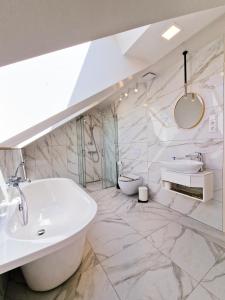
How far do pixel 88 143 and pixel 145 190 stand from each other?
2290mm

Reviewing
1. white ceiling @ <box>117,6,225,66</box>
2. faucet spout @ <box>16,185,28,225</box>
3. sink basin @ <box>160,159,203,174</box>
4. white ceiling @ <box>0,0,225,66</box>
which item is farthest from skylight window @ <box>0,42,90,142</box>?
sink basin @ <box>160,159,203,174</box>

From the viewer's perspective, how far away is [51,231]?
2.08 metres

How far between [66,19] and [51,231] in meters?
2.30

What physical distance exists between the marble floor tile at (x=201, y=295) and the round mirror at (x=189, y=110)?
178 cm

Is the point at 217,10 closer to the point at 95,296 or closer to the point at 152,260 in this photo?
the point at 152,260

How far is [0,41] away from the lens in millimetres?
437

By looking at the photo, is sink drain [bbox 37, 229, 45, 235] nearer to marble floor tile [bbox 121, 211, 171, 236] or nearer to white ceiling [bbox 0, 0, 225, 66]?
marble floor tile [bbox 121, 211, 171, 236]

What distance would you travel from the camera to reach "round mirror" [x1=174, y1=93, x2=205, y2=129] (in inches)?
82.4

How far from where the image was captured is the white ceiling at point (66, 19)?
38 centimetres

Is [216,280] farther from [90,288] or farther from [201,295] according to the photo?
[90,288]

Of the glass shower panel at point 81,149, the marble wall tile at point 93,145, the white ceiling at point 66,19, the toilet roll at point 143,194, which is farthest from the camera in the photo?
the marble wall tile at point 93,145

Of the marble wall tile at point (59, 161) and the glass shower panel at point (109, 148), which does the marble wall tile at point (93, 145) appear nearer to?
the glass shower panel at point (109, 148)

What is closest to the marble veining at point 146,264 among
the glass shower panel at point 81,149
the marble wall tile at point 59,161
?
the glass shower panel at point 81,149

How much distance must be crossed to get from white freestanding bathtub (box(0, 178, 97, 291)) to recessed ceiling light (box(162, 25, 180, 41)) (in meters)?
1.77
